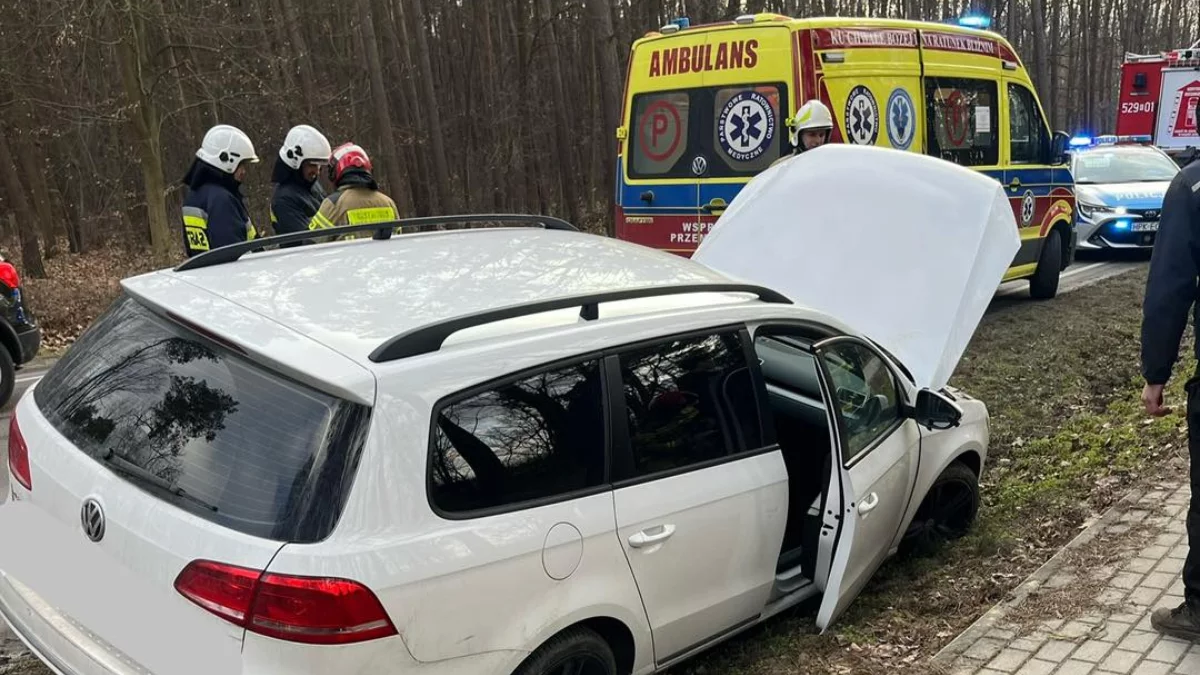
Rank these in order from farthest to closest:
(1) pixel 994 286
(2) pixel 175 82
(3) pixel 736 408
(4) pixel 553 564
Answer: (2) pixel 175 82 → (1) pixel 994 286 → (3) pixel 736 408 → (4) pixel 553 564

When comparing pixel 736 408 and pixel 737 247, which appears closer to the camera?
pixel 736 408

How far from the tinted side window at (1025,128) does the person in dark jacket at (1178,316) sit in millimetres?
7446

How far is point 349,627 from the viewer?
7.44 ft

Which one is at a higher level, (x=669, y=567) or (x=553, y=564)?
(x=553, y=564)

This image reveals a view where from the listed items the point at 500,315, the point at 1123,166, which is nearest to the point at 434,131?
the point at 1123,166

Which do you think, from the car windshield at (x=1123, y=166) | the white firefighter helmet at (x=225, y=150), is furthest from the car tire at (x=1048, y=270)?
the white firefighter helmet at (x=225, y=150)

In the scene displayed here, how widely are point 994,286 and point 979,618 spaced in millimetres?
1734

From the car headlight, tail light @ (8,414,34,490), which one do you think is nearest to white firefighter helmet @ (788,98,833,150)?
tail light @ (8,414,34,490)

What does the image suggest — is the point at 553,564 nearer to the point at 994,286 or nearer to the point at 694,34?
the point at 994,286

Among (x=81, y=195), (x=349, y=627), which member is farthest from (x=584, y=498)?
(x=81, y=195)

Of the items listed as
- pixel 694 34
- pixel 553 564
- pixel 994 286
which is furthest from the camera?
pixel 694 34

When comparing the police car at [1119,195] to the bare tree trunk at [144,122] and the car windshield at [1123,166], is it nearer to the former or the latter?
the car windshield at [1123,166]

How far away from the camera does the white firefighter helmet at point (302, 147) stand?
21.2 ft

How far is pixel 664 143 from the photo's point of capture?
888 cm
